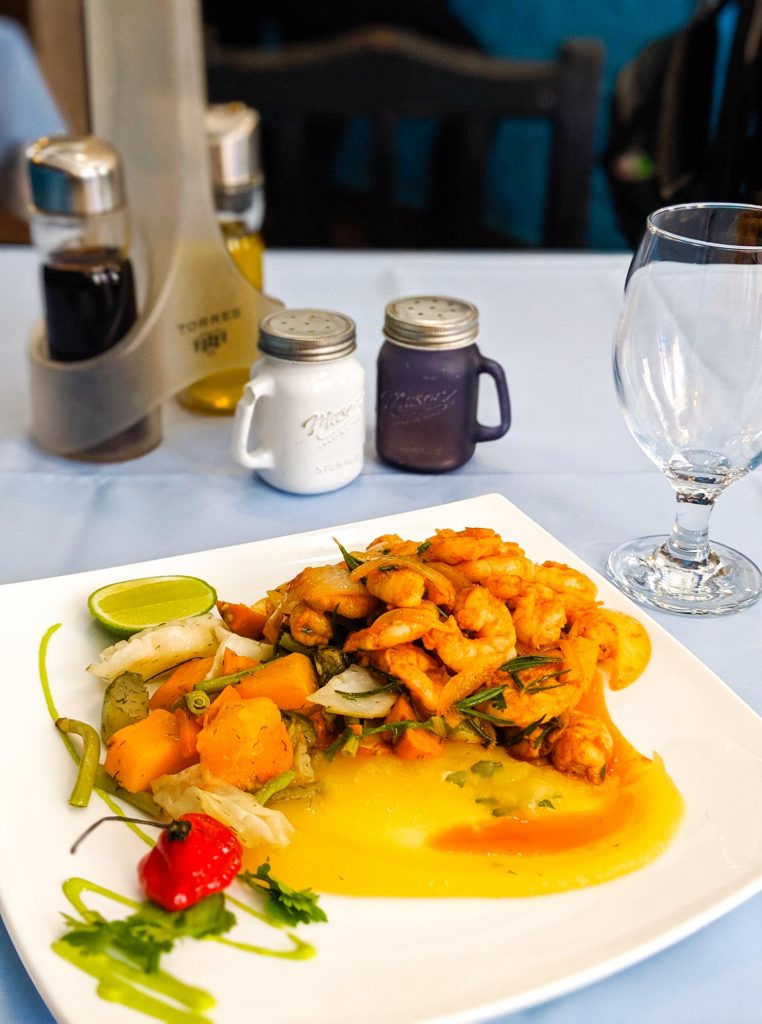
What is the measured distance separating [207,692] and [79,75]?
191 inches

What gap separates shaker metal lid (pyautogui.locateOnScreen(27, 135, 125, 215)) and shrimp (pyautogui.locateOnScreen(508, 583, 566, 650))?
837mm

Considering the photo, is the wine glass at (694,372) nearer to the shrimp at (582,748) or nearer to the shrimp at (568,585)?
the shrimp at (568,585)

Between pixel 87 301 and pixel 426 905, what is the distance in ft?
3.57

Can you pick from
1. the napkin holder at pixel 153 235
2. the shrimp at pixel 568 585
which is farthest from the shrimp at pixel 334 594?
the napkin holder at pixel 153 235

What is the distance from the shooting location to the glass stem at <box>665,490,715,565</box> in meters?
1.52

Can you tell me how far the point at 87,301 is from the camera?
5.59 ft

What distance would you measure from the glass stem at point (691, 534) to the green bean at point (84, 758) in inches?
32.0

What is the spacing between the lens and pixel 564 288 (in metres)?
2.45

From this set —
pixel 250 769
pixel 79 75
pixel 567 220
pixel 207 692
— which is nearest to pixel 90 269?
pixel 207 692

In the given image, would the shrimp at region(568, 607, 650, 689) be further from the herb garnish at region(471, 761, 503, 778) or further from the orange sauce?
the herb garnish at region(471, 761, 503, 778)

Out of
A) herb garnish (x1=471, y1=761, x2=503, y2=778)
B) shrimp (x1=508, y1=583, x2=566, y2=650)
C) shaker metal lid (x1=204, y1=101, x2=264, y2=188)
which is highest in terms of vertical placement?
shaker metal lid (x1=204, y1=101, x2=264, y2=188)

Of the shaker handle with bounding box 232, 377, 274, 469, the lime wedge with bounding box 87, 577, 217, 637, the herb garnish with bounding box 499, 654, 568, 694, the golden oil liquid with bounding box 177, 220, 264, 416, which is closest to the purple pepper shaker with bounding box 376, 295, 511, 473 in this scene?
the shaker handle with bounding box 232, 377, 274, 469

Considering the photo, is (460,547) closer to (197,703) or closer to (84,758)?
(197,703)

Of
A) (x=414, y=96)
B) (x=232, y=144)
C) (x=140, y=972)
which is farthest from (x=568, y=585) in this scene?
(x=414, y=96)
